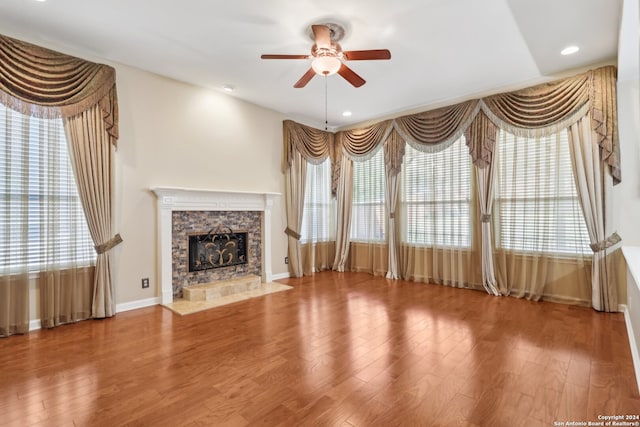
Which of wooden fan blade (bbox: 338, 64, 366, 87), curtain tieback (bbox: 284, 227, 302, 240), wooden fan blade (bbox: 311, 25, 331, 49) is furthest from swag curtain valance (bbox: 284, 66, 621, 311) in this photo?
wooden fan blade (bbox: 311, 25, 331, 49)

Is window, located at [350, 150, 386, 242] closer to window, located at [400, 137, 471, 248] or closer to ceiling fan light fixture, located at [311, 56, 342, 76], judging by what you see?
window, located at [400, 137, 471, 248]

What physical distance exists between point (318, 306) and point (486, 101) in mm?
3695

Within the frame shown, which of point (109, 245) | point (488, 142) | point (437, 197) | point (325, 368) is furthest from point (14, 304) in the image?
point (488, 142)

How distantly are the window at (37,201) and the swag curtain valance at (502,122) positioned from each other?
3147mm

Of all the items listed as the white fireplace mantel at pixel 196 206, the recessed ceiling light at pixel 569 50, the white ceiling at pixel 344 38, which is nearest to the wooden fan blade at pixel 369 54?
the white ceiling at pixel 344 38

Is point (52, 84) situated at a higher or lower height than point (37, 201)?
higher

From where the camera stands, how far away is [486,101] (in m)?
4.36

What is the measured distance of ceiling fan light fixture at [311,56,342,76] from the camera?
2.76 metres

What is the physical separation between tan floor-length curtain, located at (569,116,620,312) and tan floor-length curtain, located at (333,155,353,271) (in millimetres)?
3451

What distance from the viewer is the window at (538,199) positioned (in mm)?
3771

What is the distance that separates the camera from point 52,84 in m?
3.14

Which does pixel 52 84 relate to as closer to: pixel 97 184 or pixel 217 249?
pixel 97 184

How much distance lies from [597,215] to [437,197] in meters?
1.93

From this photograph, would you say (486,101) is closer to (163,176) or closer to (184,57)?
(184,57)
